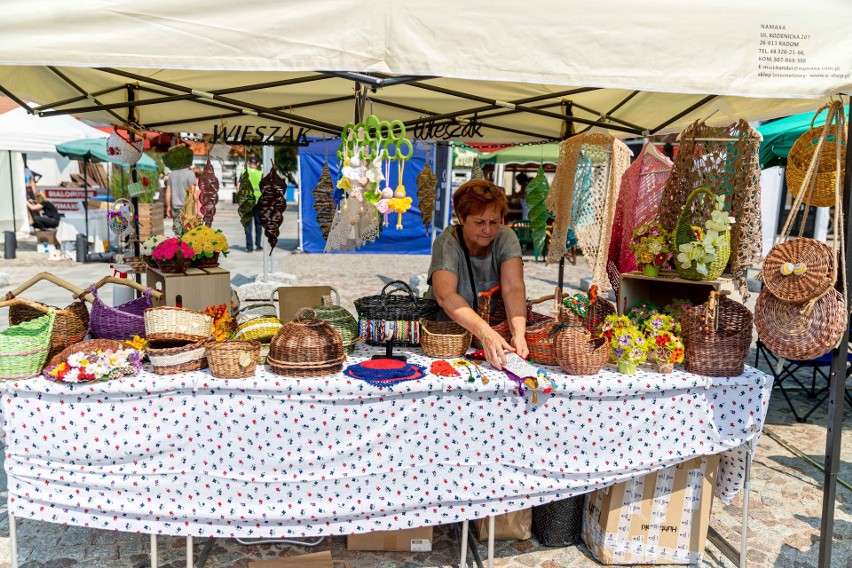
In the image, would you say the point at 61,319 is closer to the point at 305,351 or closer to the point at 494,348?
the point at 305,351

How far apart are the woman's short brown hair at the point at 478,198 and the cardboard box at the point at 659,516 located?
1424mm

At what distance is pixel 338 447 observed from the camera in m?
2.64

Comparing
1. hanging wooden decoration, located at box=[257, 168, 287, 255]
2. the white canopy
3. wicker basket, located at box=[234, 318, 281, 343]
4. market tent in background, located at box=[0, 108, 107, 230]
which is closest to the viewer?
the white canopy

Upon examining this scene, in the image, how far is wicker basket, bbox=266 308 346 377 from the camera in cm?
264

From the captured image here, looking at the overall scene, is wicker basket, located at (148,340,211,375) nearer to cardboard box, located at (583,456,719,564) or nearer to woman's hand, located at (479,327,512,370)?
woman's hand, located at (479,327,512,370)

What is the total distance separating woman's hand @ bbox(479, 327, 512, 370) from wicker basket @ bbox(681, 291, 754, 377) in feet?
2.68

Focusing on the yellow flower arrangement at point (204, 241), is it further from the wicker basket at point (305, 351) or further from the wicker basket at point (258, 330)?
the wicker basket at point (305, 351)

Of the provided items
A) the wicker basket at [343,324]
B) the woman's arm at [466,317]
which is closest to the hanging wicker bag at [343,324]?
the wicker basket at [343,324]

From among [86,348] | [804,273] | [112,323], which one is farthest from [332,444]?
[804,273]

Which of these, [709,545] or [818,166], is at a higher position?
[818,166]

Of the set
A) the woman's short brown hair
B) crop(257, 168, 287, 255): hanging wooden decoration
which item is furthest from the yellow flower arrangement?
the woman's short brown hair

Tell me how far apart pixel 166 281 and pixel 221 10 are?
6.20 ft

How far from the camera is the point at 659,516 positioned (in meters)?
2.95

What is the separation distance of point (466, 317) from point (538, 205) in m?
1.48
